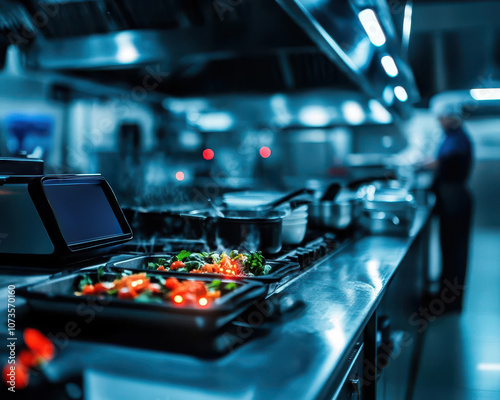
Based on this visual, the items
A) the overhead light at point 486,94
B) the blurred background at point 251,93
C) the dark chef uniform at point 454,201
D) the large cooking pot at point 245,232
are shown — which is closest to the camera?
the large cooking pot at point 245,232

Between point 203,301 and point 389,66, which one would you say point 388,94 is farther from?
point 203,301

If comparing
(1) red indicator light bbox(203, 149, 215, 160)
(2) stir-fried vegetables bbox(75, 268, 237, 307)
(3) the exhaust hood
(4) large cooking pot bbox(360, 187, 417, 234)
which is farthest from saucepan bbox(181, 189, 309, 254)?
(1) red indicator light bbox(203, 149, 215, 160)

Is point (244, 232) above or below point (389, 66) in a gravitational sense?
below

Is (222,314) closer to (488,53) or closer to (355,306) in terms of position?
(355,306)

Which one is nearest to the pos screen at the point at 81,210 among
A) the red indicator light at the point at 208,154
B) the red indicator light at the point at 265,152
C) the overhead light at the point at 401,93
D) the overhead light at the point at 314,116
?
the overhead light at the point at 401,93

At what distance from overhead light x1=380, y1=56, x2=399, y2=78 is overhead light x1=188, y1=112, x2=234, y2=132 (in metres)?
3.21

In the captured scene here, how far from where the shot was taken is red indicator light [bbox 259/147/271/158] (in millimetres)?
7043

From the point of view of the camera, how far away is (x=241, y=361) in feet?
2.55

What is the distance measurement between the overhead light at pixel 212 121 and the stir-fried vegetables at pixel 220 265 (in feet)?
16.9

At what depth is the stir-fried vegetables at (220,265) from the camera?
1228 millimetres

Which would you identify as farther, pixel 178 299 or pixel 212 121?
pixel 212 121

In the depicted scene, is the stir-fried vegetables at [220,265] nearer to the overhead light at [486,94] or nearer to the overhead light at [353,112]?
the overhead light at [353,112]

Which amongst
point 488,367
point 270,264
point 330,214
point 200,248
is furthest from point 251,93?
point 270,264

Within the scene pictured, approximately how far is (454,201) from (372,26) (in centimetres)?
244
